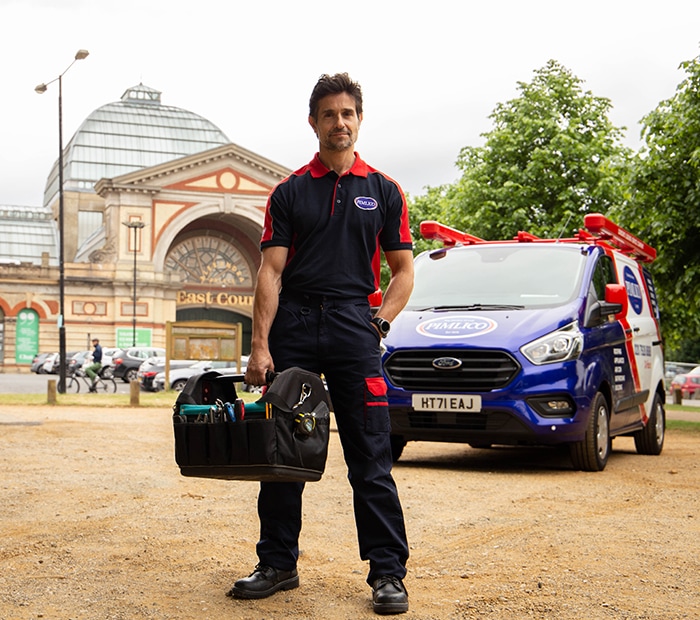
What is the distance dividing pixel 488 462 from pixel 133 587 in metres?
7.00

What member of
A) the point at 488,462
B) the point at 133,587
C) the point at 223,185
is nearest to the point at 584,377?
the point at 488,462

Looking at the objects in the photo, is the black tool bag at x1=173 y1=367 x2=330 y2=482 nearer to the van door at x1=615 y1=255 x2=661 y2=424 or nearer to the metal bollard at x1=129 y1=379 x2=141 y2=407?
the van door at x1=615 y1=255 x2=661 y2=424

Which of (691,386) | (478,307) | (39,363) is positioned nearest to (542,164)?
(691,386)

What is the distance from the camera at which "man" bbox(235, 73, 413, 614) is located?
4812 millimetres

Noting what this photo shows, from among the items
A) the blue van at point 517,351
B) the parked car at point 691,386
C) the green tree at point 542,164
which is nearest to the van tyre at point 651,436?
the blue van at point 517,351

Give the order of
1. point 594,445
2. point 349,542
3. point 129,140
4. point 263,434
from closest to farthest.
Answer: point 263,434, point 349,542, point 594,445, point 129,140

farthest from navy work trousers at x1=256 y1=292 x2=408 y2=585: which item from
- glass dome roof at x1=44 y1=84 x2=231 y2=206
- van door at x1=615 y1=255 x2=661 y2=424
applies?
glass dome roof at x1=44 y1=84 x2=231 y2=206

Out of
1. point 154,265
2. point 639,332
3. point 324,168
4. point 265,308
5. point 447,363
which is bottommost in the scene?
point 447,363

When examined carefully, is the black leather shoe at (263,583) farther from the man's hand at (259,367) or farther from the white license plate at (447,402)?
the white license plate at (447,402)

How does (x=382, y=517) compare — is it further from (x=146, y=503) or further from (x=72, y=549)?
(x=146, y=503)

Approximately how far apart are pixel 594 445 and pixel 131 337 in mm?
56270

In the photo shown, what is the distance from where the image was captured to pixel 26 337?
6425 cm

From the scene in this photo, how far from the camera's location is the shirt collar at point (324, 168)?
4980mm

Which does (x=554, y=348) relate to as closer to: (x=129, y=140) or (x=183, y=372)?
(x=183, y=372)
